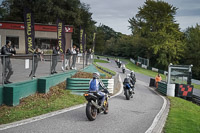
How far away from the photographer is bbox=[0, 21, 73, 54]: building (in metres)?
31.3

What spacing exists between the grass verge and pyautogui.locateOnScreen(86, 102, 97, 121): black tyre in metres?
1.82

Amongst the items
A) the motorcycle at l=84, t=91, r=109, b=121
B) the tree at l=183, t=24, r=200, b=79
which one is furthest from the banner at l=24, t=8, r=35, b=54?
the tree at l=183, t=24, r=200, b=79

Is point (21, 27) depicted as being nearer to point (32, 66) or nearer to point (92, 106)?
point (32, 66)

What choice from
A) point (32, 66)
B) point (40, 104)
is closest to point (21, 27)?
point (32, 66)

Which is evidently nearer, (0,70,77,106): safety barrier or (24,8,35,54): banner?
(0,70,77,106): safety barrier

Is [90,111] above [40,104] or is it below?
above

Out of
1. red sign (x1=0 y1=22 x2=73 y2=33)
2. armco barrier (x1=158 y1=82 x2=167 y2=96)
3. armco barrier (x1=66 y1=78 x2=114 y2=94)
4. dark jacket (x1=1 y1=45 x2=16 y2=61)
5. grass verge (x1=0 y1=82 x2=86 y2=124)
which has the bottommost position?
armco barrier (x1=158 y1=82 x2=167 y2=96)

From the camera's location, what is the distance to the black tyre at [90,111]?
7.91 m

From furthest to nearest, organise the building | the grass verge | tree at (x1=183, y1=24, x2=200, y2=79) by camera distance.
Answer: tree at (x1=183, y1=24, x2=200, y2=79) → the building → the grass verge

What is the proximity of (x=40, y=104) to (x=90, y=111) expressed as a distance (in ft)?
8.33

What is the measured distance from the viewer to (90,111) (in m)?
7.95

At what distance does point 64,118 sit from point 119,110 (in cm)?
329

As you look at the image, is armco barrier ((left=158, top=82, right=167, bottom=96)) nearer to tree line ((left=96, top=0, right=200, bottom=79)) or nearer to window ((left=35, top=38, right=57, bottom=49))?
window ((left=35, top=38, right=57, bottom=49))

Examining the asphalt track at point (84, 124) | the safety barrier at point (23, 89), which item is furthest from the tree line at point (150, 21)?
the asphalt track at point (84, 124)
